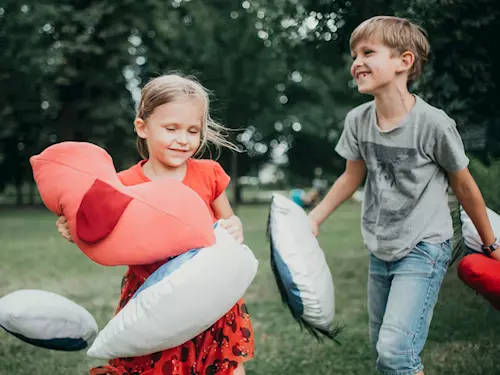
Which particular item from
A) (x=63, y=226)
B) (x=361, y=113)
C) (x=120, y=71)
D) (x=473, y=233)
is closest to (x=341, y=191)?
(x=361, y=113)

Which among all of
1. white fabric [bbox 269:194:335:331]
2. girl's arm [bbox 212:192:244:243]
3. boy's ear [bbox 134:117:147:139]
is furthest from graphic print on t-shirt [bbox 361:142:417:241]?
boy's ear [bbox 134:117:147:139]

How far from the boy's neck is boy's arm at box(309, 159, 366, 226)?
0.95ft

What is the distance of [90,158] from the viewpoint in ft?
7.57

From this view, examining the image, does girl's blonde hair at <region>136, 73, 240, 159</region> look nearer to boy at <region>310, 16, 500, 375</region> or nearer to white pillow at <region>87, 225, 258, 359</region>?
white pillow at <region>87, 225, 258, 359</region>

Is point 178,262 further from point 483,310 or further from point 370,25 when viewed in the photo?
point 483,310

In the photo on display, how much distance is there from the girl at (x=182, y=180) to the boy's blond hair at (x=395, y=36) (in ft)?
2.27

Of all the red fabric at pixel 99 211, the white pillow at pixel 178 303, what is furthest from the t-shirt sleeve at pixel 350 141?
the red fabric at pixel 99 211

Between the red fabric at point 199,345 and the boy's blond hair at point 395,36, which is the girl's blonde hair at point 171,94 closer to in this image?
the red fabric at point 199,345

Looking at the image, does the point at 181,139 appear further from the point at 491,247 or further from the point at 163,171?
the point at 491,247

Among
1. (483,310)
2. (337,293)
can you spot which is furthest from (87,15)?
(483,310)

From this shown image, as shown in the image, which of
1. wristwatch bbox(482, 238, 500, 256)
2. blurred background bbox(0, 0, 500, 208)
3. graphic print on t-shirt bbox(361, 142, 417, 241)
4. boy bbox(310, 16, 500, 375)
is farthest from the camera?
blurred background bbox(0, 0, 500, 208)

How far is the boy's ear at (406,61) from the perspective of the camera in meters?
2.60

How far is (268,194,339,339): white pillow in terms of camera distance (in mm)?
2596

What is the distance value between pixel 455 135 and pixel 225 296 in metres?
1.09
